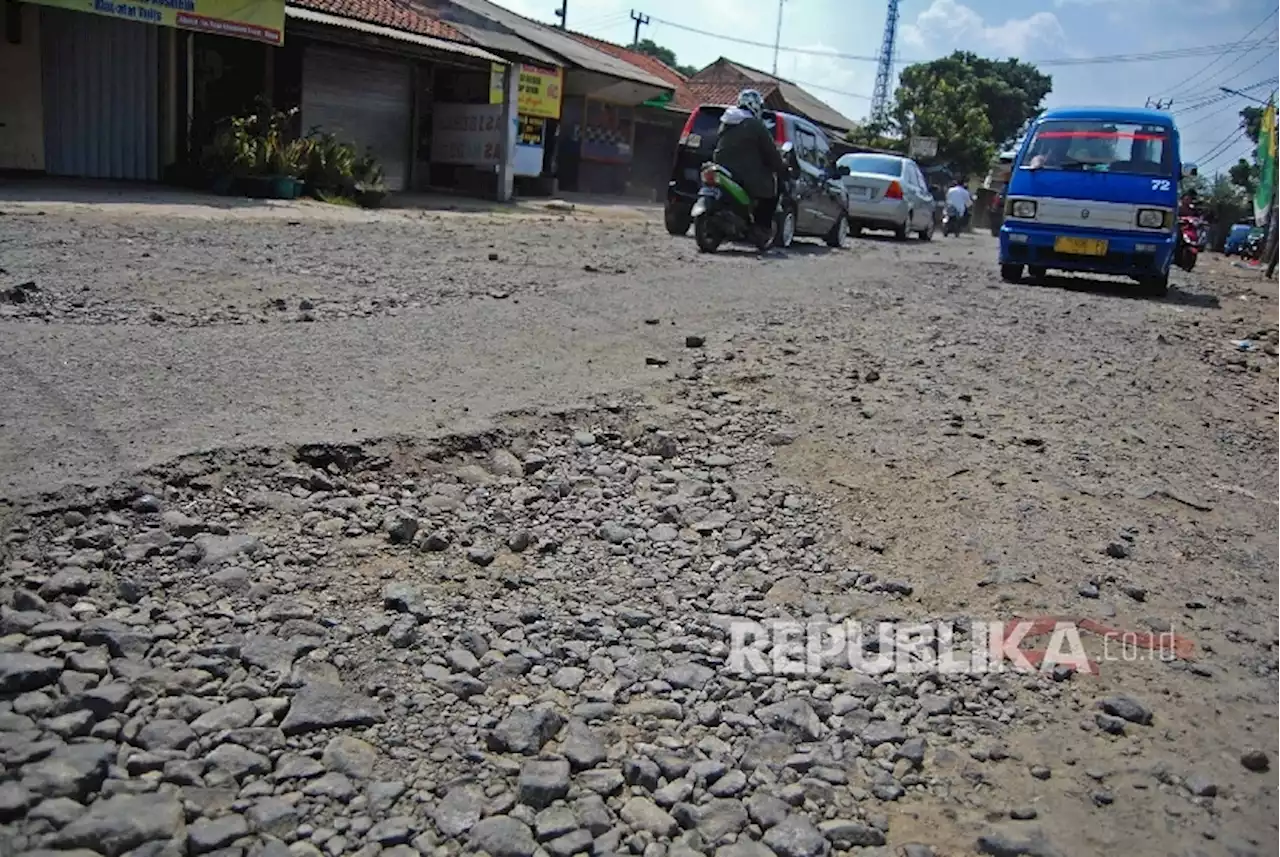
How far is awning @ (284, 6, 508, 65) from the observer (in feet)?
48.6

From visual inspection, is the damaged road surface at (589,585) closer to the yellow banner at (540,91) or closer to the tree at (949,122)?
the yellow banner at (540,91)

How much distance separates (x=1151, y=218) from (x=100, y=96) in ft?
41.6

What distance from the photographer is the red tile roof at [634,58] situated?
28.5 m

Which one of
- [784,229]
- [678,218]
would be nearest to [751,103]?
[784,229]

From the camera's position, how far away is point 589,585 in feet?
11.0

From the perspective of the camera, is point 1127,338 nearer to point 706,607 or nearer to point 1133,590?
point 1133,590

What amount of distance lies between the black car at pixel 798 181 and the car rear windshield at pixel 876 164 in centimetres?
421

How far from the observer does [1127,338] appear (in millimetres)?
7973

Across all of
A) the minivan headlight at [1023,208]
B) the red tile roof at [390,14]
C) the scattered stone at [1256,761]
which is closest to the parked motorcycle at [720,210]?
the minivan headlight at [1023,208]

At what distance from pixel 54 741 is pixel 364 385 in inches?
107

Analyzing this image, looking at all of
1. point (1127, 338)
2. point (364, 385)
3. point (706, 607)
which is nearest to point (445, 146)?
point (1127, 338)

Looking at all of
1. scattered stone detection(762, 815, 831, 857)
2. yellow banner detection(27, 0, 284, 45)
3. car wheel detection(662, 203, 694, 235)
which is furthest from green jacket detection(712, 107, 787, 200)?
scattered stone detection(762, 815, 831, 857)

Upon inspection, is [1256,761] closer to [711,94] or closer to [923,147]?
[923,147]

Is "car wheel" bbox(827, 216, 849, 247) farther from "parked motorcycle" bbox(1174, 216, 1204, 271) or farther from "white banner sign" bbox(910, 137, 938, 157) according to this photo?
"white banner sign" bbox(910, 137, 938, 157)
